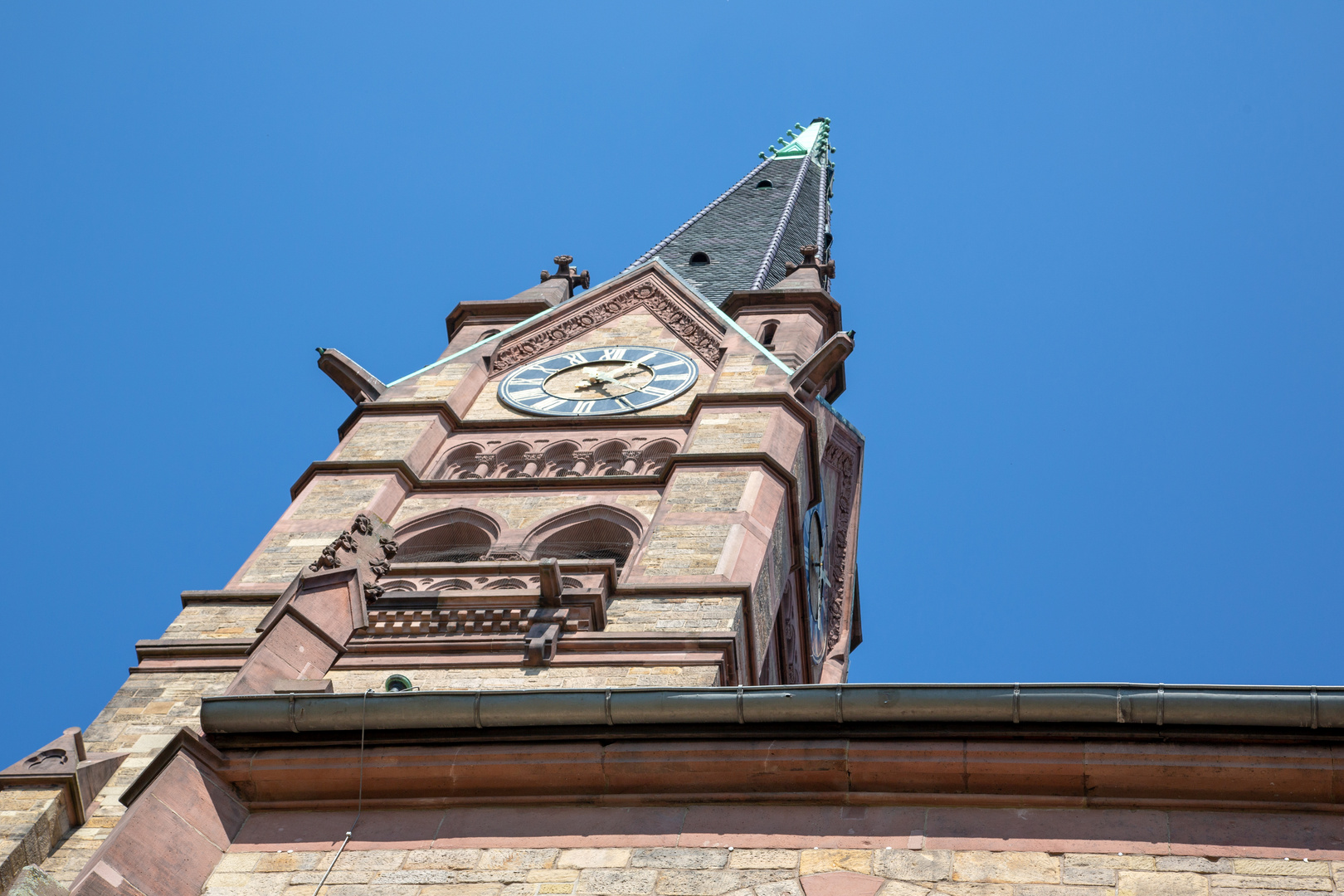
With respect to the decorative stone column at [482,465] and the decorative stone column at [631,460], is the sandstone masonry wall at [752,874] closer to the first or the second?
the decorative stone column at [631,460]

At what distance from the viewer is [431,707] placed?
10.1m

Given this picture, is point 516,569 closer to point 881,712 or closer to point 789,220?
point 881,712

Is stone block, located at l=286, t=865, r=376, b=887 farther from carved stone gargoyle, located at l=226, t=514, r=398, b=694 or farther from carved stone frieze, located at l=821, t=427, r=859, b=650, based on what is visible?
carved stone frieze, located at l=821, t=427, r=859, b=650

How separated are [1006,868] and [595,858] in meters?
1.96

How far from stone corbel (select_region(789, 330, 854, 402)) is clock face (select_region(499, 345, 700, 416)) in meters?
1.62

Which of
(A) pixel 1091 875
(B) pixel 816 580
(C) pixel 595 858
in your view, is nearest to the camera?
(A) pixel 1091 875

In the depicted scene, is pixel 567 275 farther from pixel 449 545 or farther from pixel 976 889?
pixel 976 889

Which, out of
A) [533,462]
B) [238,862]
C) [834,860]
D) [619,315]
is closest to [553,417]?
[533,462]

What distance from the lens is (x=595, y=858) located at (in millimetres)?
9250

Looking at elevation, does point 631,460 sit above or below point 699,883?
above

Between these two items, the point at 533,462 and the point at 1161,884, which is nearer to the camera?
the point at 1161,884

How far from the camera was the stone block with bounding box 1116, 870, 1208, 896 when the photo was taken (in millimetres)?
8273

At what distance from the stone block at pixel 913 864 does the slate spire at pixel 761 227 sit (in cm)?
2047

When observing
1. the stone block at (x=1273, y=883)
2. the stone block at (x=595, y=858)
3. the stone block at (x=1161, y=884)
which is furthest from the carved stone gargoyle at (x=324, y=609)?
the stone block at (x=1273, y=883)
